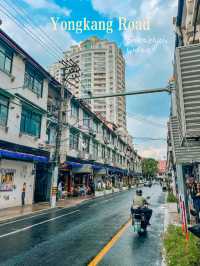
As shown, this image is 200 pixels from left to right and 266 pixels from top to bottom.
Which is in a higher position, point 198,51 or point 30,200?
point 198,51

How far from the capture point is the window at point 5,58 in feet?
59.2

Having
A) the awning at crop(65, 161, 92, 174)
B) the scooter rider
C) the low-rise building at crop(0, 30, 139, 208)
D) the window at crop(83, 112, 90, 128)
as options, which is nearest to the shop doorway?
the low-rise building at crop(0, 30, 139, 208)

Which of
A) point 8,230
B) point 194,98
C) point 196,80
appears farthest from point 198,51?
point 8,230

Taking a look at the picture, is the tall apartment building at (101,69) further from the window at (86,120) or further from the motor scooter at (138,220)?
the motor scooter at (138,220)

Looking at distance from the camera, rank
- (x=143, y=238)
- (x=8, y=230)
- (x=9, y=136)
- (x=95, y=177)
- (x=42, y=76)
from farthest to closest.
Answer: (x=95, y=177), (x=42, y=76), (x=9, y=136), (x=8, y=230), (x=143, y=238)

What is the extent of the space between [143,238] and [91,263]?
3.35 m

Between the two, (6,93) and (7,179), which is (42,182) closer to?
(7,179)

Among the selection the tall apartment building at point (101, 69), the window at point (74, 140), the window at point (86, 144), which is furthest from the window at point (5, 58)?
the tall apartment building at point (101, 69)

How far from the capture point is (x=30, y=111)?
69.9 ft

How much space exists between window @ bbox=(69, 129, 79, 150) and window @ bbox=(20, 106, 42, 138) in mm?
7204

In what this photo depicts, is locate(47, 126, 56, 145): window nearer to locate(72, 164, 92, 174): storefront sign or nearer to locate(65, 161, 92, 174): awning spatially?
locate(65, 161, 92, 174): awning

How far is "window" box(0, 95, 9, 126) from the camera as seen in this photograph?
17.9 metres

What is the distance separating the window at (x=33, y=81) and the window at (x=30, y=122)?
2.14 m

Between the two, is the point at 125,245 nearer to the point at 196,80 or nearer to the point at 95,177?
the point at 196,80
